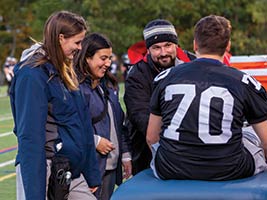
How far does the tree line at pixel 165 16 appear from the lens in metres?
57.3

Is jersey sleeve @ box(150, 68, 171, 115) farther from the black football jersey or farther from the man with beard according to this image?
the man with beard

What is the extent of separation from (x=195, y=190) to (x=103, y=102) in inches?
67.8

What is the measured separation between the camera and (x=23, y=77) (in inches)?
198

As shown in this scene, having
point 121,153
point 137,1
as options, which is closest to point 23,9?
point 137,1

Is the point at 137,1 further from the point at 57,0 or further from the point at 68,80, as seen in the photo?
the point at 68,80

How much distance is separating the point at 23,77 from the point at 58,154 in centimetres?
57

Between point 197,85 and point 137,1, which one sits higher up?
point 197,85

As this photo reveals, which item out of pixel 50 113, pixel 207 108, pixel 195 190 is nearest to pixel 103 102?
pixel 50 113

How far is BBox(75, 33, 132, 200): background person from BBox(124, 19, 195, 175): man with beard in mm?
136

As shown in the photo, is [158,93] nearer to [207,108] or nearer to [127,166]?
[207,108]

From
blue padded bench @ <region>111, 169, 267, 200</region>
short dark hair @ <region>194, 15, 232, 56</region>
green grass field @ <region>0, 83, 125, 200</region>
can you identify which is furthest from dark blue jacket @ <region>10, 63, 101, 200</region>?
green grass field @ <region>0, 83, 125, 200</region>

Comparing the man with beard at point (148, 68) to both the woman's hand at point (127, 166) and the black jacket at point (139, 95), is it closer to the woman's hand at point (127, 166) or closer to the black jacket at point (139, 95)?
the black jacket at point (139, 95)

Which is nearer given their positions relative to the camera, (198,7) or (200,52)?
(200,52)

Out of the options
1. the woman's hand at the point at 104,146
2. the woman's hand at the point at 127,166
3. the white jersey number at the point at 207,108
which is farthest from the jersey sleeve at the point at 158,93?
the woman's hand at the point at 127,166
